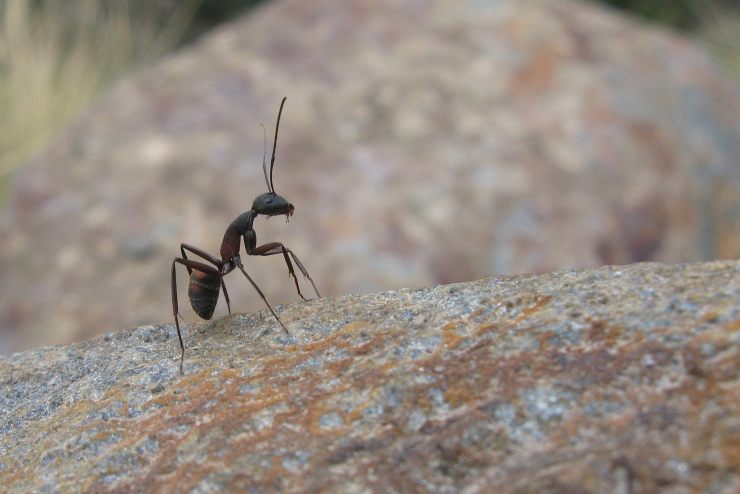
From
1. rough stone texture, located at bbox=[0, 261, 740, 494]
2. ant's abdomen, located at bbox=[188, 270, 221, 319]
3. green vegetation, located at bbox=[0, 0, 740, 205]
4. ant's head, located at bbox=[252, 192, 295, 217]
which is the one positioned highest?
green vegetation, located at bbox=[0, 0, 740, 205]

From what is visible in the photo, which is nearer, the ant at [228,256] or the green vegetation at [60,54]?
the ant at [228,256]

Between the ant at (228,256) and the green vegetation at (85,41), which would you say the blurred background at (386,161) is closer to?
the ant at (228,256)

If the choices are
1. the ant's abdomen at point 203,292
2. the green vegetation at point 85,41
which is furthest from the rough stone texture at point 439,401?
the green vegetation at point 85,41

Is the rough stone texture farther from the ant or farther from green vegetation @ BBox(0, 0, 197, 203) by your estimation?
green vegetation @ BBox(0, 0, 197, 203)

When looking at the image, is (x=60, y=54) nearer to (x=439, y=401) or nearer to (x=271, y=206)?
(x=271, y=206)

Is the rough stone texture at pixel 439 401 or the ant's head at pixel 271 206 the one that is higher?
the ant's head at pixel 271 206

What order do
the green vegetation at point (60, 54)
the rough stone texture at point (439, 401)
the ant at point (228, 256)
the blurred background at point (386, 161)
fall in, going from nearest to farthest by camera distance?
the rough stone texture at point (439, 401), the ant at point (228, 256), the blurred background at point (386, 161), the green vegetation at point (60, 54)

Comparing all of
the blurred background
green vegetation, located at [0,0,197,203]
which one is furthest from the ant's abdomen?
green vegetation, located at [0,0,197,203]
